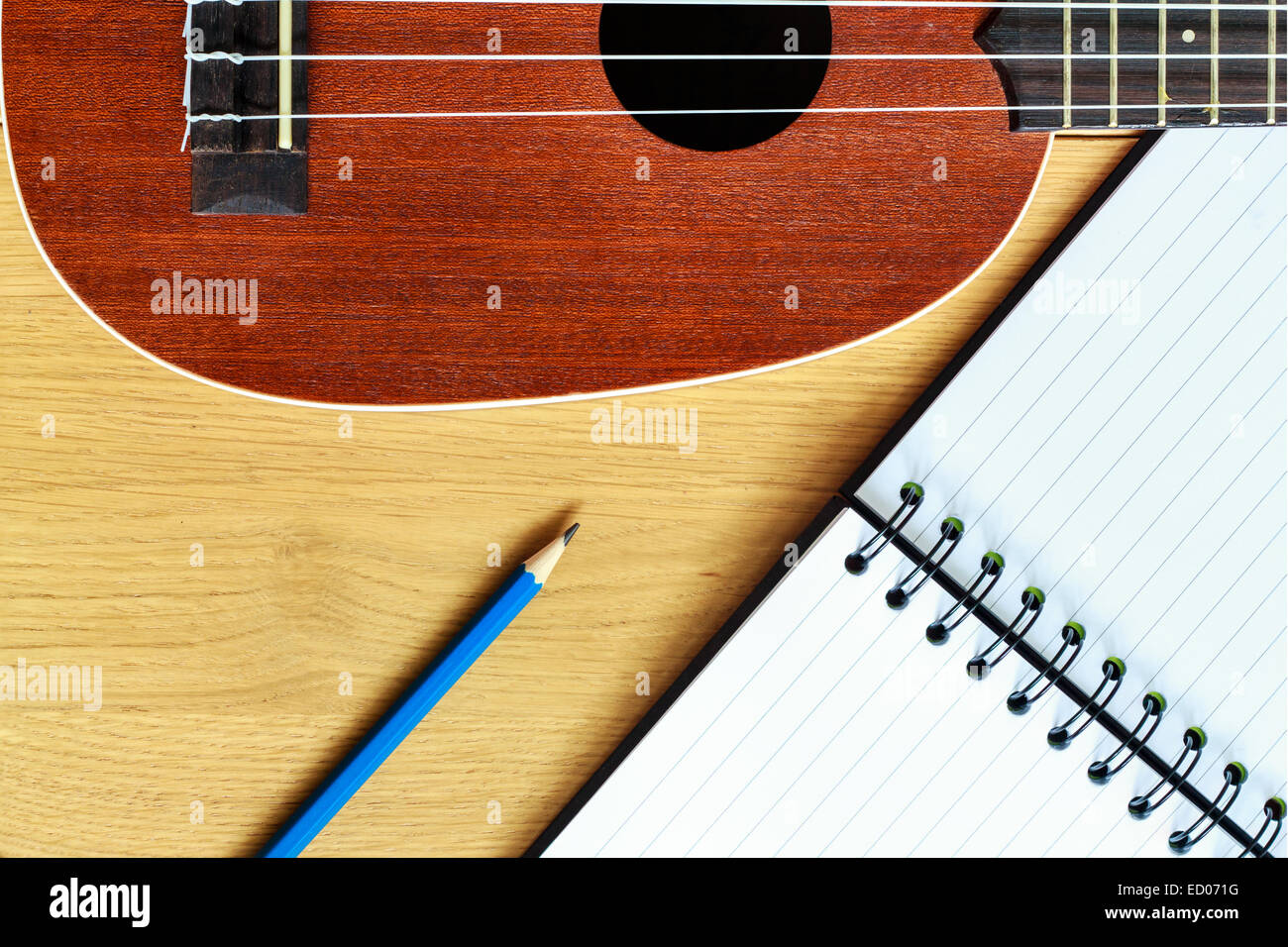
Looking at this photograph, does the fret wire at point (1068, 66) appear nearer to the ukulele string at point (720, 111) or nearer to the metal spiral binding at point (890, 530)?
the ukulele string at point (720, 111)

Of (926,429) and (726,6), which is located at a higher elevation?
(726,6)

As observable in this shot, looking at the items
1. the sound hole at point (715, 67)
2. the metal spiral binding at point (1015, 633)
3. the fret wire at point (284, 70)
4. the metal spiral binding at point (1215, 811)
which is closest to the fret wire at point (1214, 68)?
the sound hole at point (715, 67)

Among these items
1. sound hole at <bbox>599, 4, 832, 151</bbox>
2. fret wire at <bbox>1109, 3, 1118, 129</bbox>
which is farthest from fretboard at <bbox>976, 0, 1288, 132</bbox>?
sound hole at <bbox>599, 4, 832, 151</bbox>

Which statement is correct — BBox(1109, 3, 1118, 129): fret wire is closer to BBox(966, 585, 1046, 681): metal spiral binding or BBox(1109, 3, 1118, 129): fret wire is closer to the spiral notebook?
the spiral notebook

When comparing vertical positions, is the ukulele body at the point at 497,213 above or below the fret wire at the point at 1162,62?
below

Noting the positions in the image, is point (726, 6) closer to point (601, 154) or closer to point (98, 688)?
point (601, 154)
